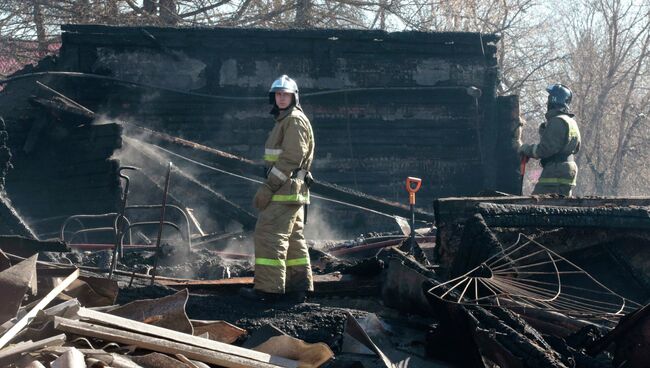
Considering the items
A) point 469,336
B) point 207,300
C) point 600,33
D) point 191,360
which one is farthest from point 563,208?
point 600,33

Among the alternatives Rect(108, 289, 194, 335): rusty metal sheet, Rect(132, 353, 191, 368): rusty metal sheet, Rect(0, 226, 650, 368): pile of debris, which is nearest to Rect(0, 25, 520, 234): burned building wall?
Rect(0, 226, 650, 368): pile of debris

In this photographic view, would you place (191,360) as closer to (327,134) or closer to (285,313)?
(285,313)

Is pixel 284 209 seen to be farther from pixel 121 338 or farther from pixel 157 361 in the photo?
pixel 157 361

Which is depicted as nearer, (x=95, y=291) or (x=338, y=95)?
(x=95, y=291)

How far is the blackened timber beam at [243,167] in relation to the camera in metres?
11.8

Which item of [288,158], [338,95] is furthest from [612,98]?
[288,158]

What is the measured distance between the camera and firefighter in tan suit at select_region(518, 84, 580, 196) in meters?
10.7

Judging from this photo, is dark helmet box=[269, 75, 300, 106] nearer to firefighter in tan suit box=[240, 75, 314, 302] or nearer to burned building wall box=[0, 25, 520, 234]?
firefighter in tan suit box=[240, 75, 314, 302]

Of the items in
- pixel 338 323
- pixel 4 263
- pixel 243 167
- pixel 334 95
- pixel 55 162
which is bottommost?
pixel 338 323

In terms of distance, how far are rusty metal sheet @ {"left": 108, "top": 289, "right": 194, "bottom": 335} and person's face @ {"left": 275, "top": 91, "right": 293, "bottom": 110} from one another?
7.20 ft

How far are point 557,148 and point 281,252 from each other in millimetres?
4864

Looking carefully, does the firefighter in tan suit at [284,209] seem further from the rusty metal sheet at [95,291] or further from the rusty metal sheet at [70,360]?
the rusty metal sheet at [70,360]

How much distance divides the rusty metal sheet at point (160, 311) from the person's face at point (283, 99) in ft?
7.20

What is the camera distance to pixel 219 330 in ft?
19.2
